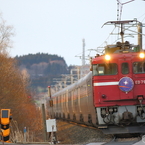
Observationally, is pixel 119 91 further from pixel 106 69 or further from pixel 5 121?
pixel 5 121

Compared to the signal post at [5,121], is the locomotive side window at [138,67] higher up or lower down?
higher up

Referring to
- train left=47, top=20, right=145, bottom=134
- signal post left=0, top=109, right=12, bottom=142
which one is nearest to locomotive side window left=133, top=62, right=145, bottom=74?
train left=47, top=20, right=145, bottom=134

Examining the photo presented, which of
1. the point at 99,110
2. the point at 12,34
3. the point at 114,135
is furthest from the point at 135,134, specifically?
the point at 12,34

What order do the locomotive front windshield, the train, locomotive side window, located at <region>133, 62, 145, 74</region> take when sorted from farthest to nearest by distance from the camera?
the locomotive front windshield < locomotive side window, located at <region>133, 62, 145, 74</region> < the train

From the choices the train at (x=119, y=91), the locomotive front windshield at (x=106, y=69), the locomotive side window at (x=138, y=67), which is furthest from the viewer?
the locomotive front windshield at (x=106, y=69)

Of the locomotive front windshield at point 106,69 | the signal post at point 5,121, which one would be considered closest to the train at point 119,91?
the locomotive front windshield at point 106,69

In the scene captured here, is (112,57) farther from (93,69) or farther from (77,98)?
(77,98)

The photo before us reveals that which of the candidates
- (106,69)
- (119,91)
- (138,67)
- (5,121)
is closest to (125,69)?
(138,67)

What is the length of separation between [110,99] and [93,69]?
1436 mm

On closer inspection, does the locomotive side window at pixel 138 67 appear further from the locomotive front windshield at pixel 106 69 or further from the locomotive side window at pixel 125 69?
the locomotive front windshield at pixel 106 69

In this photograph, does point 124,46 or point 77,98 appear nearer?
point 124,46

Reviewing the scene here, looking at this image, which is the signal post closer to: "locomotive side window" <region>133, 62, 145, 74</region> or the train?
the train

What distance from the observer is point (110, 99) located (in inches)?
668

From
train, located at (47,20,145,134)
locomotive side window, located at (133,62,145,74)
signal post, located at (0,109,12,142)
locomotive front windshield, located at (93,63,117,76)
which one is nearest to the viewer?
signal post, located at (0,109,12,142)
